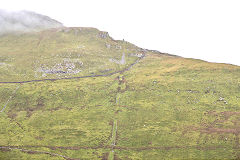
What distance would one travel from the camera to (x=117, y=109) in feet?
393

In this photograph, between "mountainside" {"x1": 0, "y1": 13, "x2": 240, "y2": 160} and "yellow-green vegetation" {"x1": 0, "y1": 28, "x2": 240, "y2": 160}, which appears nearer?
"yellow-green vegetation" {"x1": 0, "y1": 28, "x2": 240, "y2": 160}

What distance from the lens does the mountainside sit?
87312 millimetres

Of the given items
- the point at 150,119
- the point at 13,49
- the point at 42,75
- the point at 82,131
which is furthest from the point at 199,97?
the point at 13,49

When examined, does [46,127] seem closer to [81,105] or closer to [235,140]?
[81,105]

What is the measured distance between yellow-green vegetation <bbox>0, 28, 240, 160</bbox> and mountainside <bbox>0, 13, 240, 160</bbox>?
0.43 metres

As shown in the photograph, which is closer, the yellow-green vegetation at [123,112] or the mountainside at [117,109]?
the yellow-green vegetation at [123,112]

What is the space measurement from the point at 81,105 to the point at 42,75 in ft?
185

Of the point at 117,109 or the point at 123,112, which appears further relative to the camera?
the point at 117,109

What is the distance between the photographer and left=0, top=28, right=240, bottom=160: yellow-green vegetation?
285ft

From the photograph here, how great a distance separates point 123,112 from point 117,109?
16.2ft

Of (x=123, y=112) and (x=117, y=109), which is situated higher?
(x=117, y=109)

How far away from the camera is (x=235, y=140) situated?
84812 mm

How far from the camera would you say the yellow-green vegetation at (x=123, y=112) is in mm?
86938

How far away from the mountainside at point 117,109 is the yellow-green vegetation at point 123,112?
1.40 ft
